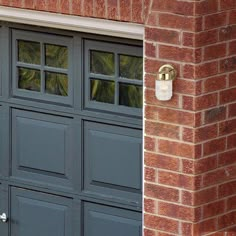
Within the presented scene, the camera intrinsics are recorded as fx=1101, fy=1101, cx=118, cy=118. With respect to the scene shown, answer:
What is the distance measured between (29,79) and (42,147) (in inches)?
18.4

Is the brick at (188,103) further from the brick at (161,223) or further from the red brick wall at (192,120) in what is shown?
the brick at (161,223)

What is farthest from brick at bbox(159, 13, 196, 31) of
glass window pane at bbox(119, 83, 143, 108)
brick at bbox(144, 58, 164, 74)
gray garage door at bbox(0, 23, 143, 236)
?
glass window pane at bbox(119, 83, 143, 108)

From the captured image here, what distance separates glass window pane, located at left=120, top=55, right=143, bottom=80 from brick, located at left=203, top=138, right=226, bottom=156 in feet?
2.54

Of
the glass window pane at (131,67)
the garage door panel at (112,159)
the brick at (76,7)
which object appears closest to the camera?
the brick at (76,7)

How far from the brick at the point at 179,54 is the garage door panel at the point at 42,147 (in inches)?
46.9

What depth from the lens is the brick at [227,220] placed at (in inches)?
259

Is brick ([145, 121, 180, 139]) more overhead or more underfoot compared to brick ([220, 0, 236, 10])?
more underfoot

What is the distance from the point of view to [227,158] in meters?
6.50

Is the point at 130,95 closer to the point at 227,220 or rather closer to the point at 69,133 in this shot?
the point at 69,133

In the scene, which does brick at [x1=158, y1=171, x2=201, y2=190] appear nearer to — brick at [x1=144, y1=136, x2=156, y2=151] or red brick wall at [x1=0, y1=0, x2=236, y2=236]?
red brick wall at [x1=0, y1=0, x2=236, y2=236]

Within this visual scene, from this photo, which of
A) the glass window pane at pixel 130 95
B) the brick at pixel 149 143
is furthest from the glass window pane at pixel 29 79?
the brick at pixel 149 143

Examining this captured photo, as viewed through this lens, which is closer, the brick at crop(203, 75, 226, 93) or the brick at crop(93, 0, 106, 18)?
the brick at crop(203, 75, 226, 93)

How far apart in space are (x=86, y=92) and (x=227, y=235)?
1.35 metres

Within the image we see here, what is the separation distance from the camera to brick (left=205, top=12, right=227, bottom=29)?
20.3 feet
